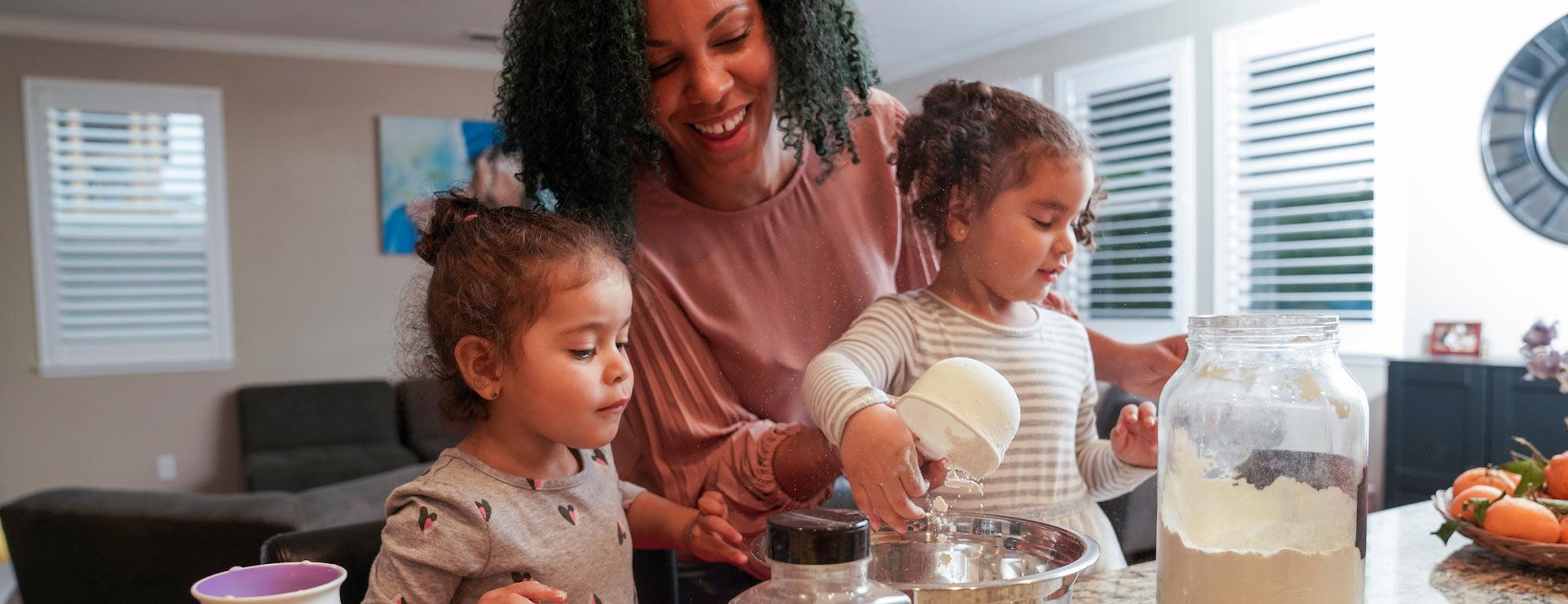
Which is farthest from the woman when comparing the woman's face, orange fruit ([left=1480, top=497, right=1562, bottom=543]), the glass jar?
orange fruit ([left=1480, top=497, right=1562, bottom=543])

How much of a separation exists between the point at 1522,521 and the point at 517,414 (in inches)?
30.3

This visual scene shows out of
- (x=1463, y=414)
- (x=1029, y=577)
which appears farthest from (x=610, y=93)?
(x=1463, y=414)

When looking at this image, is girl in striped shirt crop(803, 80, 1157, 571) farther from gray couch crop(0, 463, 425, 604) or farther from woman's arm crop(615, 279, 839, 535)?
gray couch crop(0, 463, 425, 604)

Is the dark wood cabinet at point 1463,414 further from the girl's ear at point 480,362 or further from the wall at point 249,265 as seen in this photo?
the wall at point 249,265

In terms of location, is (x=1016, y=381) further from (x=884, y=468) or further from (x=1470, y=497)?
(x=1470, y=497)

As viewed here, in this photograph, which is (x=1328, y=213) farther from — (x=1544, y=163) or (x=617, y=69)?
(x=1544, y=163)

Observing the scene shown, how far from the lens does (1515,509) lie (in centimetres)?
82

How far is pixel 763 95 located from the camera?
71cm

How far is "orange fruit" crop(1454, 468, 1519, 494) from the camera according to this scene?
89 centimetres

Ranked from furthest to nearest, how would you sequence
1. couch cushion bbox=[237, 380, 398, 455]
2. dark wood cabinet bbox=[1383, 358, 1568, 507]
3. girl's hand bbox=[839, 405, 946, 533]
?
couch cushion bbox=[237, 380, 398, 455]
dark wood cabinet bbox=[1383, 358, 1568, 507]
girl's hand bbox=[839, 405, 946, 533]

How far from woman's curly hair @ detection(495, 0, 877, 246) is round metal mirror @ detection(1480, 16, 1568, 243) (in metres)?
2.64

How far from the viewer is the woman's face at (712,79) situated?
2.19ft

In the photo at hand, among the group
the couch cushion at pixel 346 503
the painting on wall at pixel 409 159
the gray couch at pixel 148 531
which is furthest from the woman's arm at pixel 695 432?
the painting on wall at pixel 409 159

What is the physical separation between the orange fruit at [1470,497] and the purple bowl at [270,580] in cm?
85
